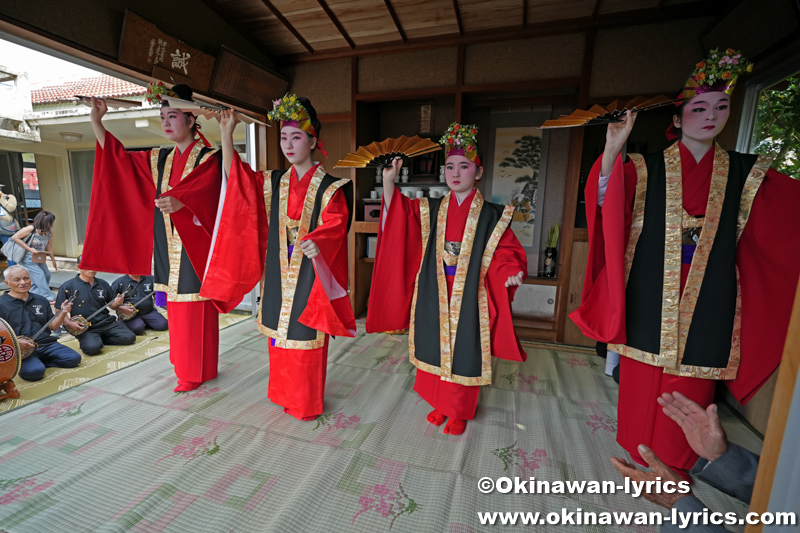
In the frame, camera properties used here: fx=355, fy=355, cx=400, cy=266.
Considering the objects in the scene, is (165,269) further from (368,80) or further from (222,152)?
(368,80)

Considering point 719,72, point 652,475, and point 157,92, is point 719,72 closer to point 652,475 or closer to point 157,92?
point 652,475

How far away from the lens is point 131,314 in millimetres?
3707

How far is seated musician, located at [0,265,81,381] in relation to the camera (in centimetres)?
270

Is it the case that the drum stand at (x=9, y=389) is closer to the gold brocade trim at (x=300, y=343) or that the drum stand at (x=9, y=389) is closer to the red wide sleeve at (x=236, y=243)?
the red wide sleeve at (x=236, y=243)

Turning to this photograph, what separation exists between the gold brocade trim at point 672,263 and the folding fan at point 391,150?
1.20m

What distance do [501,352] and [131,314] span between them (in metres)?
3.76

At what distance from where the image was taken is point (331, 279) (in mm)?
2168

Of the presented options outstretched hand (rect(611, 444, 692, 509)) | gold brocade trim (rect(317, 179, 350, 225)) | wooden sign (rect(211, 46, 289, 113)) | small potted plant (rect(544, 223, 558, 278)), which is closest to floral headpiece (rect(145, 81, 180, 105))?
gold brocade trim (rect(317, 179, 350, 225))

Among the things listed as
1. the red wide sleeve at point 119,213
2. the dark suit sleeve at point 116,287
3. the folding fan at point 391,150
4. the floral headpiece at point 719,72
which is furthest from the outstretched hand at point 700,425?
the dark suit sleeve at point 116,287

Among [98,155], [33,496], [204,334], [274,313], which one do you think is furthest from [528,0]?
[33,496]

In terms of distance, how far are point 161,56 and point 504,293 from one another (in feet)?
10.9

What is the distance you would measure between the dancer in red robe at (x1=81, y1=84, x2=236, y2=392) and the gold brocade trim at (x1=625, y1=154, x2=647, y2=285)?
7.88 ft

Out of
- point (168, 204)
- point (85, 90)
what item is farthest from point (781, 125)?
point (85, 90)

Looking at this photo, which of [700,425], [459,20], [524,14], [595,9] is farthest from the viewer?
[459,20]
